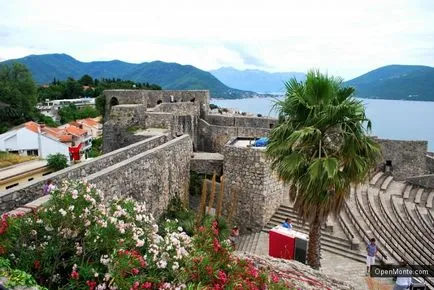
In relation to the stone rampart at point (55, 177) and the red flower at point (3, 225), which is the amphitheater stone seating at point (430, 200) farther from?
the red flower at point (3, 225)

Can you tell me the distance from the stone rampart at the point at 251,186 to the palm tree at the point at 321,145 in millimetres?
5713

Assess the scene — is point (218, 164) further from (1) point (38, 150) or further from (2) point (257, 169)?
(1) point (38, 150)

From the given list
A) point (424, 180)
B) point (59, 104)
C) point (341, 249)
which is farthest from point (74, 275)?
point (59, 104)

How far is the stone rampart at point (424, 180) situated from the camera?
63.9 ft

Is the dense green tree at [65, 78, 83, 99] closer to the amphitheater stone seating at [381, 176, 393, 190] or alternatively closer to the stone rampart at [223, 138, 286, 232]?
the amphitheater stone seating at [381, 176, 393, 190]

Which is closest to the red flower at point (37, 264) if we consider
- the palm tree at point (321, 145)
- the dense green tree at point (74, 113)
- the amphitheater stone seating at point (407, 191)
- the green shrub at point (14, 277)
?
the green shrub at point (14, 277)

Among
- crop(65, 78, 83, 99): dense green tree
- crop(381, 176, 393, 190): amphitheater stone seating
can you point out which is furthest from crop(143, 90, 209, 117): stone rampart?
crop(65, 78, 83, 99): dense green tree

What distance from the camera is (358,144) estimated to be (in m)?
8.13

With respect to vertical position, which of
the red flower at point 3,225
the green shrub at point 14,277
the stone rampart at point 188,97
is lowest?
the green shrub at point 14,277

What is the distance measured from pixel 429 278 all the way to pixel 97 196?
10.8m

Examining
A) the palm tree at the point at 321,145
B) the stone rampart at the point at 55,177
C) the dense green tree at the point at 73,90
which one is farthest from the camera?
the dense green tree at the point at 73,90

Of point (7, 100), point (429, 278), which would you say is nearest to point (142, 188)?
point (429, 278)

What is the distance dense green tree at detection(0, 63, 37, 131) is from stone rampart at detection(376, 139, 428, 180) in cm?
5837

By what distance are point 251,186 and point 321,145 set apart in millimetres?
6644
